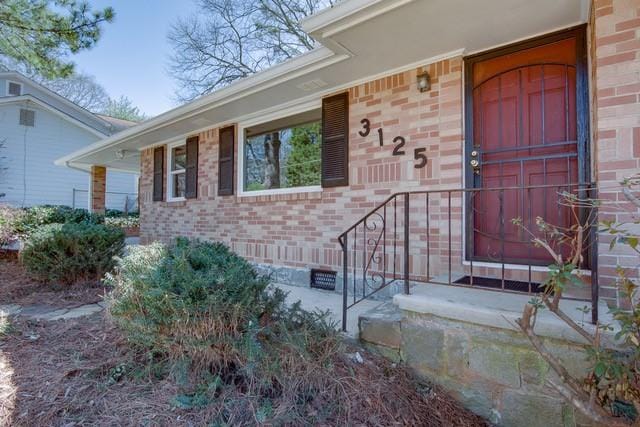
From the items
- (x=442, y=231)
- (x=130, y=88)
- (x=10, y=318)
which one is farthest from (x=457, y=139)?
(x=130, y=88)

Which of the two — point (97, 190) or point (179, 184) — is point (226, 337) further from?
point (97, 190)

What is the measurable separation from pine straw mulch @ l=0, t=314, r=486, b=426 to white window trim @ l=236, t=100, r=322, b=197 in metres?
2.64

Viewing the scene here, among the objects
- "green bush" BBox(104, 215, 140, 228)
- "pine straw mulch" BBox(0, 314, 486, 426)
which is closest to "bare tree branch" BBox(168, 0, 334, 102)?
"green bush" BBox(104, 215, 140, 228)

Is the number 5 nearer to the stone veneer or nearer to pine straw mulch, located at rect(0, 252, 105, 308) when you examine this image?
the stone veneer

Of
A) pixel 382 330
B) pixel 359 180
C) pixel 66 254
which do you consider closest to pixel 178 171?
pixel 66 254

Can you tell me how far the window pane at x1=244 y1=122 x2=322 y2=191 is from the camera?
458 cm

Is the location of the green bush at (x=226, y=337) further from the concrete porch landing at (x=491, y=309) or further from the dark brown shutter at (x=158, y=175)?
the dark brown shutter at (x=158, y=175)

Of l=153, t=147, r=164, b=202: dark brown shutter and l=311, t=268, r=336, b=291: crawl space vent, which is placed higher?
l=153, t=147, r=164, b=202: dark brown shutter

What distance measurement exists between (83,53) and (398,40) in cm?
514

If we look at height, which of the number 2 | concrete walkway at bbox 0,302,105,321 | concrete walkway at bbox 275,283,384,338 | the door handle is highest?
the number 2

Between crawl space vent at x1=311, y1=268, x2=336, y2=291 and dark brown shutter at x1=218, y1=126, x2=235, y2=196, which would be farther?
dark brown shutter at x1=218, y1=126, x2=235, y2=196

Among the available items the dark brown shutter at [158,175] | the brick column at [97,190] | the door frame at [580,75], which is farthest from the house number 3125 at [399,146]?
the brick column at [97,190]

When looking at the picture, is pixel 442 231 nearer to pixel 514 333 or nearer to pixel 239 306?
pixel 514 333

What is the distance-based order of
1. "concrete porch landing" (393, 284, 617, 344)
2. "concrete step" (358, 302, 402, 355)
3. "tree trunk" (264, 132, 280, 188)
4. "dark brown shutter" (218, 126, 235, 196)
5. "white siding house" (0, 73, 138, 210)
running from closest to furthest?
"concrete porch landing" (393, 284, 617, 344), "concrete step" (358, 302, 402, 355), "tree trunk" (264, 132, 280, 188), "dark brown shutter" (218, 126, 235, 196), "white siding house" (0, 73, 138, 210)
